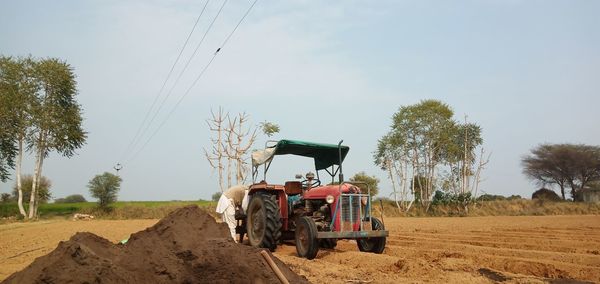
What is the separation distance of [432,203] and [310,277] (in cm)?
3135

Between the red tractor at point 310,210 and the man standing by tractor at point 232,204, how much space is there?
0.23m

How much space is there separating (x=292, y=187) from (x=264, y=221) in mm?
1046

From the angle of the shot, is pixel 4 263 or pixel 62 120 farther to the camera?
pixel 62 120

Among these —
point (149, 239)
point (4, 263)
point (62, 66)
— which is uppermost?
point (62, 66)

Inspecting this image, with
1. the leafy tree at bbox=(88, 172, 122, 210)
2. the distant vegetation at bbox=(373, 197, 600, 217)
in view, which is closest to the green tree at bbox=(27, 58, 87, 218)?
the leafy tree at bbox=(88, 172, 122, 210)

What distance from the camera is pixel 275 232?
9.14 metres

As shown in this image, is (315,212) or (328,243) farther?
(328,243)

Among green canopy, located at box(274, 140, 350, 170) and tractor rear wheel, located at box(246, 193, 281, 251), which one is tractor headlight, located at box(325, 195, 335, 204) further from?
green canopy, located at box(274, 140, 350, 170)

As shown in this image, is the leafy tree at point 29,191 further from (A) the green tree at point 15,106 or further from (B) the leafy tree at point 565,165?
(B) the leafy tree at point 565,165

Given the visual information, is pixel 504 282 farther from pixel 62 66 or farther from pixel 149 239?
pixel 62 66

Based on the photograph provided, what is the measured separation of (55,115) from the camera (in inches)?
1196

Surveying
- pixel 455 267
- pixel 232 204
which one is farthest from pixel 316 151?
pixel 455 267

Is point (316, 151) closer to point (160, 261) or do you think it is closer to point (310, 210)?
point (310, 210)

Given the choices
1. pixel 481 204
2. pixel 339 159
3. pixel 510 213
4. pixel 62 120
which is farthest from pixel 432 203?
pixel 339 159
